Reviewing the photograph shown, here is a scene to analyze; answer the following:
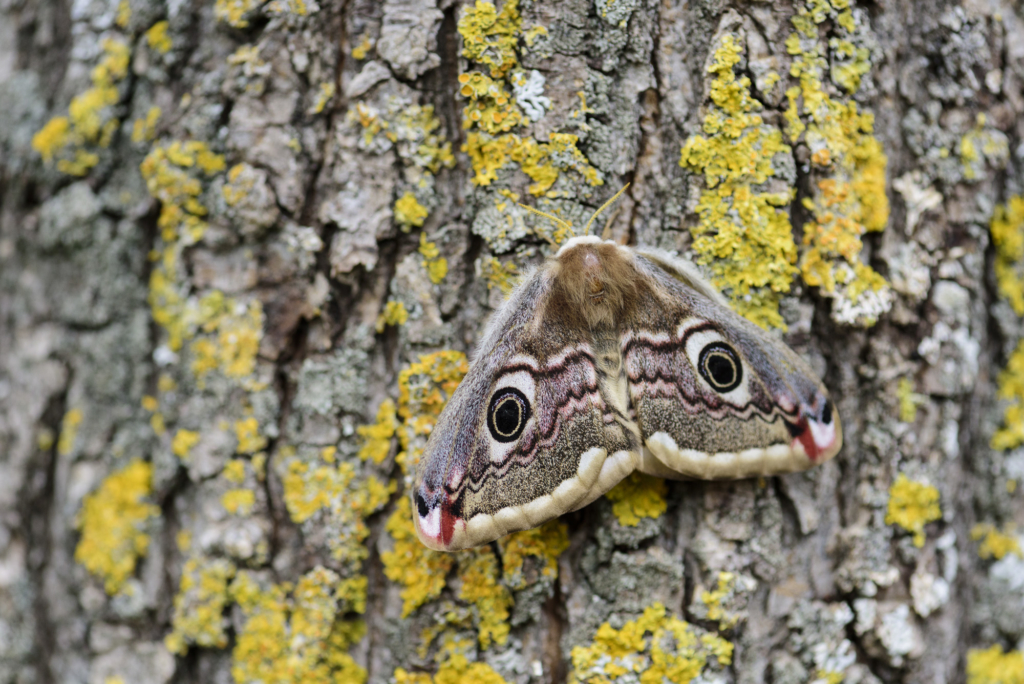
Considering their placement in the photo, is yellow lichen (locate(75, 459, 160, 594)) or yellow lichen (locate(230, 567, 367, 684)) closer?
yellow lichen (locate(230, 567, 367, 684))

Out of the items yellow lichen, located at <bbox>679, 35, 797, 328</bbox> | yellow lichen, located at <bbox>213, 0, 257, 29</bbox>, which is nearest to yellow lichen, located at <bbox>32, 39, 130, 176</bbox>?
yellow lichen, located at <bbox>213, 0, 257, 29</bbox>

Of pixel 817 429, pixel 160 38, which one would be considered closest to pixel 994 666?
pixel 817 429

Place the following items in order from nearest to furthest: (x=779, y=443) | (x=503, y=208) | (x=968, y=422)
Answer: (x=779, y=443)
(x=503, y=208)
(x=968, y=422)

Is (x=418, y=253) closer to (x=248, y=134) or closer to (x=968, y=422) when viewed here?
(x=248, y=134)

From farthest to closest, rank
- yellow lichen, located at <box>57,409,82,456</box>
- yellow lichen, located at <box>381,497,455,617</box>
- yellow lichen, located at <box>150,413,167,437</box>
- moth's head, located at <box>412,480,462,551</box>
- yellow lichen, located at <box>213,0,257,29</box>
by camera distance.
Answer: yellow lichen, located at <box>57,409,82,456</box>, yellow lichen, located at <box>150,413,167,437</box>, yellow lichen, located at <box>213,0,257,29</box>, yellow lichen, located at <box>381,497,455,617</box>, moth's head, located at <box>412,480,462,551</box>

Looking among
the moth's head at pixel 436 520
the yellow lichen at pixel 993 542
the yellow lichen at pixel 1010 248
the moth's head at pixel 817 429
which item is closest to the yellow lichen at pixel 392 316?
the moth's head at pixel 436 520

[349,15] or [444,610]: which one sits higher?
[349,15]

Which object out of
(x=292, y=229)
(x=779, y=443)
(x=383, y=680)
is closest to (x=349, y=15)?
(x=292, y=229)

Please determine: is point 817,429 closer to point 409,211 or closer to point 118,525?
point 409,211

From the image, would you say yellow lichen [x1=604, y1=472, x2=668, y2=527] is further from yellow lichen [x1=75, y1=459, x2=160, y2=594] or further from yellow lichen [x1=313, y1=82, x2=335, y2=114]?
yellow lichen [x1=75, y1=459, x2=160, y2=594]
